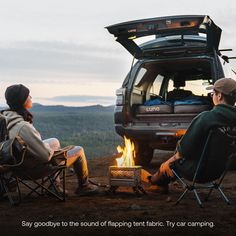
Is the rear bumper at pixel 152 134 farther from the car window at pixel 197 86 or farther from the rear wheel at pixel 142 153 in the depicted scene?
the car window at pixel 197 86

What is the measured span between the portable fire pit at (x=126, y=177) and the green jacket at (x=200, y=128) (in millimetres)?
797

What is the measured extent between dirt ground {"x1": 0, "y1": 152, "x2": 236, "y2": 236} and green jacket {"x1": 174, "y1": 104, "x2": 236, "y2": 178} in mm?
549

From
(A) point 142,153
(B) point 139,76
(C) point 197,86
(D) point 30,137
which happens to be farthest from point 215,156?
(C) point 197,86

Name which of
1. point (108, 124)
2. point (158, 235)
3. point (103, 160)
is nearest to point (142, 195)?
point (158, 235)

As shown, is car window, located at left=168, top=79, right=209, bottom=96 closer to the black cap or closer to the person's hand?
the person's hand

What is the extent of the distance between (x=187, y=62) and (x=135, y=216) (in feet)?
16.0

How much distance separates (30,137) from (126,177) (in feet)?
4.35

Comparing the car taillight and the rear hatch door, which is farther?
the car taillight

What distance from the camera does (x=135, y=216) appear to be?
15.0 feet

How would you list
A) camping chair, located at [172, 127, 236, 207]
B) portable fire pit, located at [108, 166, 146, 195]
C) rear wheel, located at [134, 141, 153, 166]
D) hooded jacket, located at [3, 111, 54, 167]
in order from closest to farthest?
camping chair, located at [172, 127, 236, 207] → hooded jacket, located at [3, 111, 54, 167] → portable fire pit, located at [108, 166, 146, 195] → rear wheel, located at [134, 141, 153, 166]

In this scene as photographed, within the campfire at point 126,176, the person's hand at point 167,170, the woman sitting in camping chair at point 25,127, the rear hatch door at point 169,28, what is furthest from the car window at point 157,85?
the woman sitting in camping chair at point 25,127

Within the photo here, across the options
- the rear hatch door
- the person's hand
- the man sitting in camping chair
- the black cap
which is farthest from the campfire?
the rear hatch door

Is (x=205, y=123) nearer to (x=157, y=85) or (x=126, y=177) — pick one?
(x=126, y=177)

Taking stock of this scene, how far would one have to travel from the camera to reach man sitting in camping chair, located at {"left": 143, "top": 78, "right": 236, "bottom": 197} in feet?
16.5
